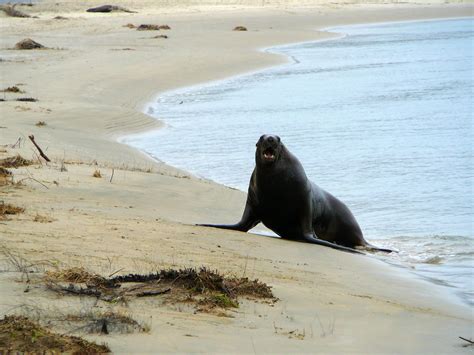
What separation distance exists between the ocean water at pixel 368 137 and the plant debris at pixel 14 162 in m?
3.15

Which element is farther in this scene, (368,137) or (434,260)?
(368,137)

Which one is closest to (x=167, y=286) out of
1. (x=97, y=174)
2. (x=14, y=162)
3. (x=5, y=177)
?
(x=5, y=177)

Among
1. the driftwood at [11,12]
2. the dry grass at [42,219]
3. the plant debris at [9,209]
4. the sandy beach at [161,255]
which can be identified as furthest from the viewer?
the driftwood at [11,12]

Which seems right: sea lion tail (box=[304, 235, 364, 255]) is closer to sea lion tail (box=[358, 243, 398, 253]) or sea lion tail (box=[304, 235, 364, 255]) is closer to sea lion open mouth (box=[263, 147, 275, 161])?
sea lion tail (box=[358, 243, 398, 253])

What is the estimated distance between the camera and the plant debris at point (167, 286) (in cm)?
523

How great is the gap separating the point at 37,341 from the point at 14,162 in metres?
6.38

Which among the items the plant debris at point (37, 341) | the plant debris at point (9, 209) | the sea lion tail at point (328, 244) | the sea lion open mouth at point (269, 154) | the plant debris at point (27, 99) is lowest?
the plant debris at point (27, 99)

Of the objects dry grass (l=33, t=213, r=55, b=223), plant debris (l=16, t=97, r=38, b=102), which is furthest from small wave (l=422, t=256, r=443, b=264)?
plant debris (l=16, t=97, r=38, b=102)

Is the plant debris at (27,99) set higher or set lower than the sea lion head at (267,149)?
lower

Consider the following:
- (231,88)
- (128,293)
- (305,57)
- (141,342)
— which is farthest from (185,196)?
(305,57)

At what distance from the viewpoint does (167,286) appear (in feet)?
17.8

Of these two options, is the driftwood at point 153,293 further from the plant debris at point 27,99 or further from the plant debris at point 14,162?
the plant debris at point 27,99

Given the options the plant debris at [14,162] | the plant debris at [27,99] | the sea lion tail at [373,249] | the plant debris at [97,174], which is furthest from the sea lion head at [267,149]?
the plant debris at [27,99]

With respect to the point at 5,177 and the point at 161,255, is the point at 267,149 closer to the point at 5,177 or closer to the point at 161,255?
the point at 161,255
